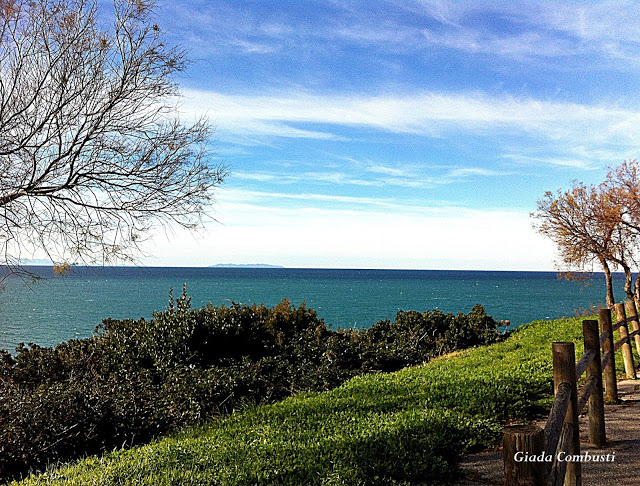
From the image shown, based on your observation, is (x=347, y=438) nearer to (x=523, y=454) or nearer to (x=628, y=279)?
(x=523, y=454)

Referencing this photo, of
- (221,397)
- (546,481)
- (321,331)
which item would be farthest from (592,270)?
(546,481)

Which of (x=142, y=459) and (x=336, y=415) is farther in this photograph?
(x=336, y=415)

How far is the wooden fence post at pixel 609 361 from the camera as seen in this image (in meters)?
6.75

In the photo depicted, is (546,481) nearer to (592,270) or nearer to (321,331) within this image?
(321,331)

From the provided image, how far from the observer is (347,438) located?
5.62 metres

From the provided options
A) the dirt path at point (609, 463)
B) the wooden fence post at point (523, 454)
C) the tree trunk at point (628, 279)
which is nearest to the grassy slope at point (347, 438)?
the dirt path at point (609, 463)

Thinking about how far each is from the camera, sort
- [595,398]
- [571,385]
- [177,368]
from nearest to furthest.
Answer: [571,385] → [595,398] → [177,368]

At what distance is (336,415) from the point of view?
22.1 ft

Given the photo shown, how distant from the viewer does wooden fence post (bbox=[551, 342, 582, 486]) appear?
4.20 m

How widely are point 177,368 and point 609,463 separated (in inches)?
309

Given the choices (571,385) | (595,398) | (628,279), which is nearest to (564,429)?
(571,385)

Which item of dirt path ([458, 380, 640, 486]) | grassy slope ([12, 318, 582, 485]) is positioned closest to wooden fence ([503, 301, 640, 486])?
dirt path ([458, 380, 640, 486])

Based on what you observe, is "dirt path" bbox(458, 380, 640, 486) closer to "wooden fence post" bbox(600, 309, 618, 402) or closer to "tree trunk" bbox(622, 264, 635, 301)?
"wooden fence post" bbox(600, 309, 618, 402)

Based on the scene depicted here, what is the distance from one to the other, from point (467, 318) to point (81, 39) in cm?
1359
